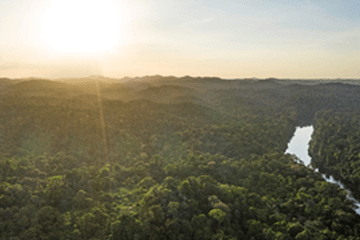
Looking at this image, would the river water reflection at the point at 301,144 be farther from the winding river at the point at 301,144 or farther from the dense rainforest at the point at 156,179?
the dense rainforest at the point at 156,179

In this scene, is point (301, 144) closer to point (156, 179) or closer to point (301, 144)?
point (301, 144)

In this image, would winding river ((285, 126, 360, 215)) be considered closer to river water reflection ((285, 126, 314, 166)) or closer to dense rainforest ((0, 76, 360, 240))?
river water reflection ((285, 126, 314, 166))

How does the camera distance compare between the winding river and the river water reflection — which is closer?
the winding river

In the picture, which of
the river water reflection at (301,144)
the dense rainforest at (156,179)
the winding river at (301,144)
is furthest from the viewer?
the river water reflection at (301,144)

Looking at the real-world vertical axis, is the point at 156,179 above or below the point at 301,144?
above

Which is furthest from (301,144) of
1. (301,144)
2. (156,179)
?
(156,179)

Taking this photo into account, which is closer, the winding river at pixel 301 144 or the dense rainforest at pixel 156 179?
the dense rainforest at pixel 156 179

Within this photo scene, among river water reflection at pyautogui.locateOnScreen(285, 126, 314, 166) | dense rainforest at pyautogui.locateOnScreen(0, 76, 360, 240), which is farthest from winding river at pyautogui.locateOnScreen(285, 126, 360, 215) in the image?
dense rainforest at pyautogui.locateOnScreen(0, 76, 360, 240)

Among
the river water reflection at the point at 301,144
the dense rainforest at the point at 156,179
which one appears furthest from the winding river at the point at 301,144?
the dense rainforest at the point at 156,179
